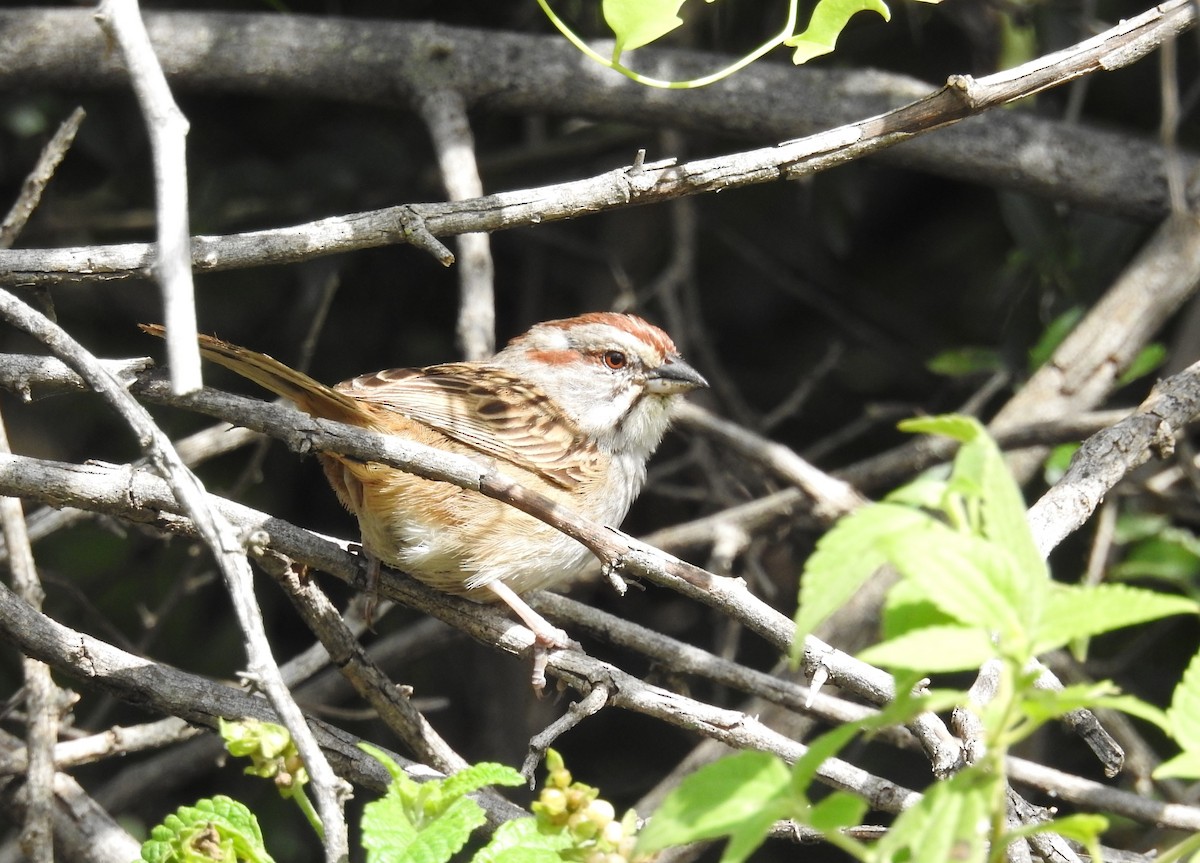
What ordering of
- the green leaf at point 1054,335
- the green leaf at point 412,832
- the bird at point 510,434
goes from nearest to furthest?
1. the green leaf at point 412,832
2. the bird at point 510,434
3. the green leaf at point 1054,335

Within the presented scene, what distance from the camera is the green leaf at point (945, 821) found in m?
1.20

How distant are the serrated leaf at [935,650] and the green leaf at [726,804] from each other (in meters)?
0.19

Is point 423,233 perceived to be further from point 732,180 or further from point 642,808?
point 642,808

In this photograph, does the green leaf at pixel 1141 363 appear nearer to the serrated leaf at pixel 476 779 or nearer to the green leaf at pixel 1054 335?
the green leaf at pixel 1054 335

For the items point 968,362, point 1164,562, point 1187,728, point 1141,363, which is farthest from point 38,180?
point 1164,562

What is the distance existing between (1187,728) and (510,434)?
2.70 meters

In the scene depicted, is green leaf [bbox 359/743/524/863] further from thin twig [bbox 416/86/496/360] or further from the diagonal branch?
thin twig [bbox 416/86/496/360]

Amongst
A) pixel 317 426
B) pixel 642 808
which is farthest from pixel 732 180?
pixel 642 808

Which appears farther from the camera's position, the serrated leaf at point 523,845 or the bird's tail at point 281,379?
the bird's tail at point 281,379

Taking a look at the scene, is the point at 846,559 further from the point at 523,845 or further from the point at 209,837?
the point at 209,837

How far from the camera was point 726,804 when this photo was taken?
1.29 meters

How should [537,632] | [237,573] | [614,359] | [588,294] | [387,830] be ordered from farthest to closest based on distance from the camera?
[588,294], [614,359], [537,632], [237,573], [387,830]

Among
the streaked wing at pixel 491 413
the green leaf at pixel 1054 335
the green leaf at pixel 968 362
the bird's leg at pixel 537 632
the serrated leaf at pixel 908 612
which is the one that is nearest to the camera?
→ the serrated leaf at pixel 908 612

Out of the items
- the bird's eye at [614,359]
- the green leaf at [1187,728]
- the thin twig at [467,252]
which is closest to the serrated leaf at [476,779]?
the green leaf at [1187,728]
